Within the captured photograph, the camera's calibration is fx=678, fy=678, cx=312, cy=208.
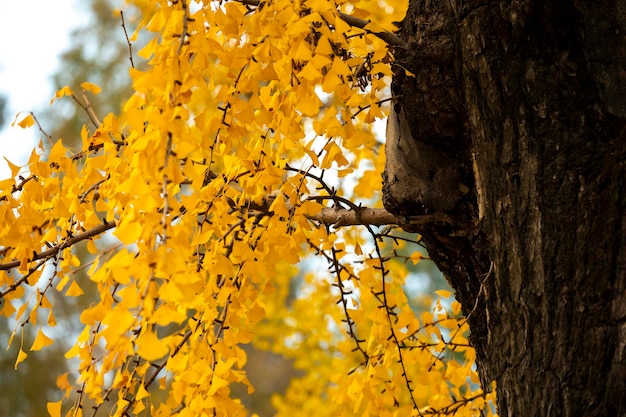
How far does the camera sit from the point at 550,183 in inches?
40.5

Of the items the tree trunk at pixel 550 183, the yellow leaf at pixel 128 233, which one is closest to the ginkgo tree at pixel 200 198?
the yellow leaf at pixel 128 233

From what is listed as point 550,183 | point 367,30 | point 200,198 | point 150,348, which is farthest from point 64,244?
point 550,183

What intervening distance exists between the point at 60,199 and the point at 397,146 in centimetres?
61

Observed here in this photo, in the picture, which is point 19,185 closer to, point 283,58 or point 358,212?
point 283,58

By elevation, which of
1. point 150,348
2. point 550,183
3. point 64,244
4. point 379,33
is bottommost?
point 150,348

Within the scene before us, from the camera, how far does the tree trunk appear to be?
1007 mm

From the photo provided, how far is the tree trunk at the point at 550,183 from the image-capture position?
1007 millimetres

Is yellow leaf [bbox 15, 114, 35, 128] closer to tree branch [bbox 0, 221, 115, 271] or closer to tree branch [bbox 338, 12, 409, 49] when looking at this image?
tree branch [bbox 0, 221, 115, 271]

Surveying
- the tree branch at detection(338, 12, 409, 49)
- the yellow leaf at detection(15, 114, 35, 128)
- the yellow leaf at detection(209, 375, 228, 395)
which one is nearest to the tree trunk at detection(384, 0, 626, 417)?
the tree branch at detection(338, 12, 409, 49)

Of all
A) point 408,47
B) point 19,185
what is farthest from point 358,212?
point 19,185

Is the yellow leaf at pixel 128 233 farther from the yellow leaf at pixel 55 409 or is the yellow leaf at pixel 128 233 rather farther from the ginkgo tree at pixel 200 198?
the yellow leaf at pixel 55 409

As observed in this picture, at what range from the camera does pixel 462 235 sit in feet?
4.07

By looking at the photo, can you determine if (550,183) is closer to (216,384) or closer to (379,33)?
(379,33)

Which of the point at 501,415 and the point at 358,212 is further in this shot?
the point at 358,212
